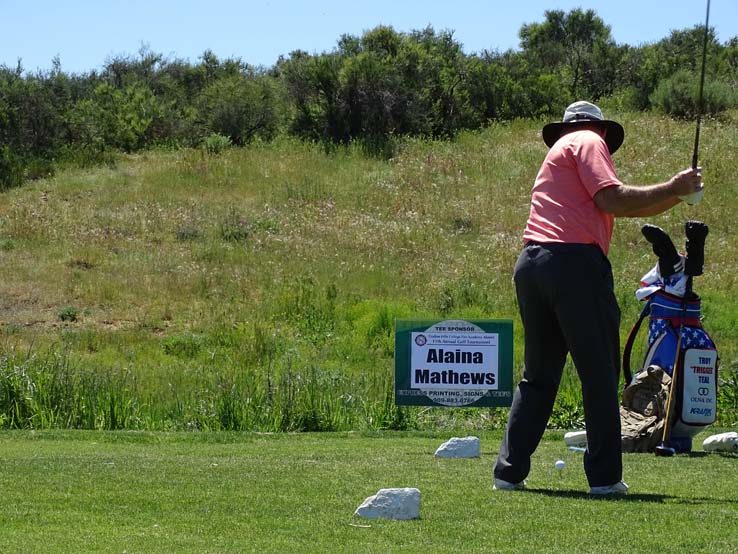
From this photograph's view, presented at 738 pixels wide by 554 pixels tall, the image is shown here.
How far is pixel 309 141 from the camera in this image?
3428 centimetres

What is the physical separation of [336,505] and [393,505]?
0.57 m

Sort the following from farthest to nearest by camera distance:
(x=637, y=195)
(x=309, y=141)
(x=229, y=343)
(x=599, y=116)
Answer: (x=309, y=141) → (x=229, y=343) → (x=599, y=116) → (x=637, y=195)

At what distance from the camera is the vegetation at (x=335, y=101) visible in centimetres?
3412

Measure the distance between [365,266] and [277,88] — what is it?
15.1m

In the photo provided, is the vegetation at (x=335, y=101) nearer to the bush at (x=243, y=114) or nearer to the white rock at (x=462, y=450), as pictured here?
the bush at (x=243, y=114)

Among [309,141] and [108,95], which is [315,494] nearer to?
[309,141]

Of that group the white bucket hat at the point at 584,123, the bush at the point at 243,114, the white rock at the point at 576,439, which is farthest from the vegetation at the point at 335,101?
the white bucket hat at the point at 584,123

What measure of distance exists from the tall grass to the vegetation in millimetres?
1489

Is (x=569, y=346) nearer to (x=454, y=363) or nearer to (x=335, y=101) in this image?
(x=454, y=363)

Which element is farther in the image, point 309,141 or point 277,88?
point 277,88

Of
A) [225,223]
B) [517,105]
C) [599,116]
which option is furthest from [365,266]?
[599,116]

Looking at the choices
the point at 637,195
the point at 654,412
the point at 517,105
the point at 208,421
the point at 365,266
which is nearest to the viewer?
the point at 637,195

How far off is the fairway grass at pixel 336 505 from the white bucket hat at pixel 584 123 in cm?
194

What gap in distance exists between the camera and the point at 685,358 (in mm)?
8945
